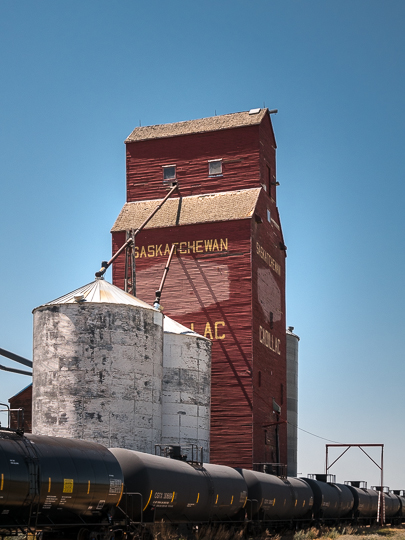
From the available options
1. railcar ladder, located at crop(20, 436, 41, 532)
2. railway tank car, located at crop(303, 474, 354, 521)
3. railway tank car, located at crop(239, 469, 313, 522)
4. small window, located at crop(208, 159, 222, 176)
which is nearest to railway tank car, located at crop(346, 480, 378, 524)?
railway tank car, located at crop(303, 474, 354, 521)

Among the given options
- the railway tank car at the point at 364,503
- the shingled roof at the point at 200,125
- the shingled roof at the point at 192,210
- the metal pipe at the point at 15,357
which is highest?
the shingled roof at the point at 200,125

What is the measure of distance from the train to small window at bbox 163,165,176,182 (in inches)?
1006

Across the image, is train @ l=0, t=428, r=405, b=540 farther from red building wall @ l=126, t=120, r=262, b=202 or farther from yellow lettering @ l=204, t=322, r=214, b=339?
red building wall @ l=126, t=120, r=262, b=202

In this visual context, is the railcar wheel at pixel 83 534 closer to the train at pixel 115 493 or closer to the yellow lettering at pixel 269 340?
the train at pixel 115 493

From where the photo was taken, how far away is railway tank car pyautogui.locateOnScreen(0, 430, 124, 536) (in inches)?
671

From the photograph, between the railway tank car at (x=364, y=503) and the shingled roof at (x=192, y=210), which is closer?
the railway tank car at (x=364, y=503)

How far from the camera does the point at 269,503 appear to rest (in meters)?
30.0

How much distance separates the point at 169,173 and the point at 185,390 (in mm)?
17897

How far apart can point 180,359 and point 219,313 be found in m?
7.82

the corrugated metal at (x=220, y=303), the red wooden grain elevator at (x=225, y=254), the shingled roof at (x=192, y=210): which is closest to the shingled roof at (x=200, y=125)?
the red wooden grain elevator at (x=225, y=254)

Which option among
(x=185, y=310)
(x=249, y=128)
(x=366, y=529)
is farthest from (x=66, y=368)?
(x=249, y=128)

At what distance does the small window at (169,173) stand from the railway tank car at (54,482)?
109ft

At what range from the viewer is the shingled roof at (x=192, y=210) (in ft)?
160

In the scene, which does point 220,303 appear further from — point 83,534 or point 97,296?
point 83,534
